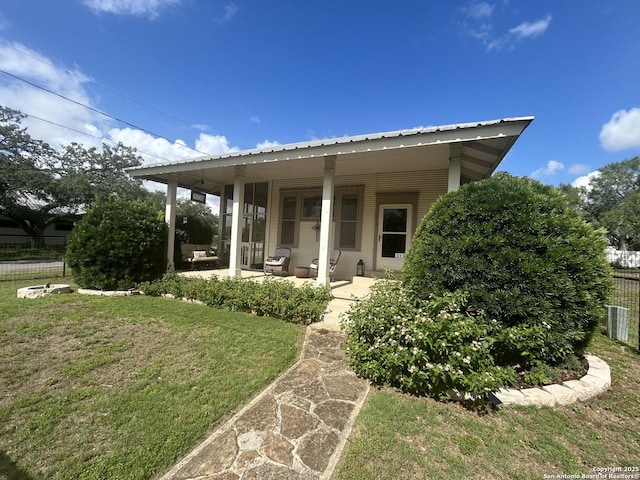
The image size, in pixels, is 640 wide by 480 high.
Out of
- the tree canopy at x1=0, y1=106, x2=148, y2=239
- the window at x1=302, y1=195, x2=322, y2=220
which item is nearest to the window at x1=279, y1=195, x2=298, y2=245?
the window at x1=302, y1=195, x2=322, y2=220

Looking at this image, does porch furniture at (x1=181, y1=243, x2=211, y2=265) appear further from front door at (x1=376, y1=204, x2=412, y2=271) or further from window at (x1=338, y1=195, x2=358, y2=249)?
front door at (x1=376, y1=204, x2=412, y2=271)

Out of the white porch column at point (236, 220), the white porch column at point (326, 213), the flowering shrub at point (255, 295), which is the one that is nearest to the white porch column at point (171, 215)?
the white porch column at point (236, 220)

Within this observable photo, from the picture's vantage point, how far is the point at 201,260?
960cm

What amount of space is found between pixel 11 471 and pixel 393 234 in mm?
7823

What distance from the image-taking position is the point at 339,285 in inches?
275

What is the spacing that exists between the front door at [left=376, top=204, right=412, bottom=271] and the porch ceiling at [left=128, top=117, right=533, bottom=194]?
1.21m

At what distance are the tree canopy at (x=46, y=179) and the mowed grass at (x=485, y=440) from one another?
1976 centimetres

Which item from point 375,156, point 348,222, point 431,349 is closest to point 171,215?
point 348,222

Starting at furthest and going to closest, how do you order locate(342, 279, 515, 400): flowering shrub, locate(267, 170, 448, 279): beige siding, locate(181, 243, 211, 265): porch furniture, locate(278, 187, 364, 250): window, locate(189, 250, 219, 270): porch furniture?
locate(181, 243, 211, 265): porch furniture < locate(189, 250, 219, 270): porch furniture < locate(278, 187, 364, 250): window < locate(267, 170, 448, 279): beige siding < locate(342, 279, 515, 400): flowering shrub

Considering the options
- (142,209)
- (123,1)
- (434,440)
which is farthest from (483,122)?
(123,1)

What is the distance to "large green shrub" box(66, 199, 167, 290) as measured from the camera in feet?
19.1

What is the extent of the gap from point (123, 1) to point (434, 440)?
11919 millimetres

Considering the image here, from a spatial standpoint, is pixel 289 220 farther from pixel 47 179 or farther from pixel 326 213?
pixel 47 179

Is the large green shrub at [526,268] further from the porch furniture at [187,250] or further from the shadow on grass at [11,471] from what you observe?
the porch furniture at [187,250]
